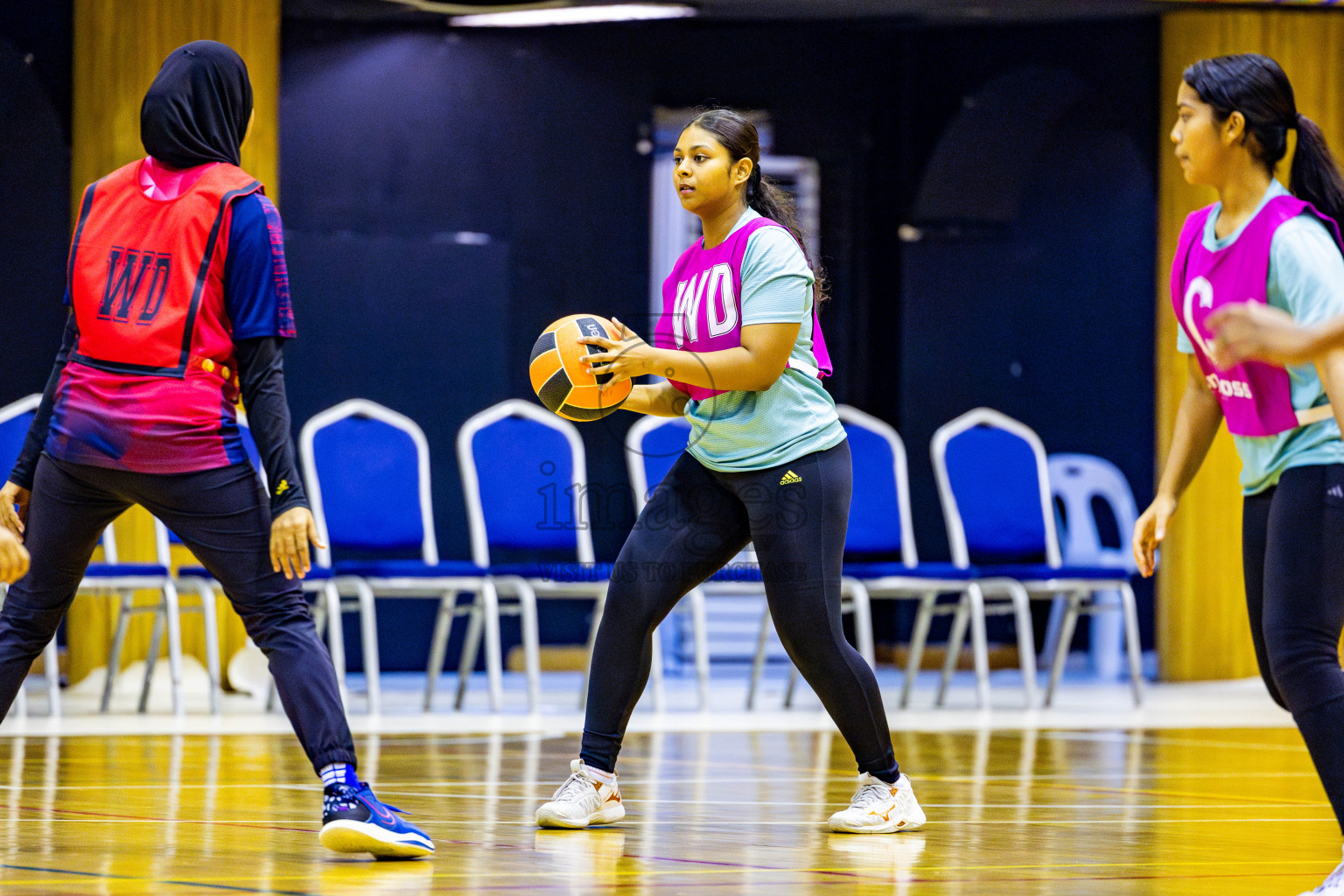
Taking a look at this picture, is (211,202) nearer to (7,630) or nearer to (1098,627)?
(7,630)

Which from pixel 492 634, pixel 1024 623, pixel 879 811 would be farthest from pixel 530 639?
pixel 879 811

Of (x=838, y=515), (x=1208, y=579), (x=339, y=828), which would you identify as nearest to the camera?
(x=339, y=828)

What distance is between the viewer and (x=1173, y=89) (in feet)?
24.5

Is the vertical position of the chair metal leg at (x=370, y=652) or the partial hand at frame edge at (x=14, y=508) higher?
the partial hand at frame edge at (x=14, y=508)

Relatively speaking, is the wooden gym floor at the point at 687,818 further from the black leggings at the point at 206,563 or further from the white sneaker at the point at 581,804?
the black leggings at the point at 206,563

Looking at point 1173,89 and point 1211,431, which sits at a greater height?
point 1173,89

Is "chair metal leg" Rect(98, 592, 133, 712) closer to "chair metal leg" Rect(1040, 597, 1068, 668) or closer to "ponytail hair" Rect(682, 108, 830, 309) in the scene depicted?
"ponytail hair" Rect(682, 108, 830, 309)

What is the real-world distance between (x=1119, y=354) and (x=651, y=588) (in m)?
5.30

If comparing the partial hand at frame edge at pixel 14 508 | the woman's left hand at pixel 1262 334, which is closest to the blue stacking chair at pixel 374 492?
the partial hand at frame edge at pixel 14 508

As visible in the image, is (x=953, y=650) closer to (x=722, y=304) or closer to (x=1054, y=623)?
(x=1054, y=623)

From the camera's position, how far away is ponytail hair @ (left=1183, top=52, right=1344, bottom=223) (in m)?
2.40

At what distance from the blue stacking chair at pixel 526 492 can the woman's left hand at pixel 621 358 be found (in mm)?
2838

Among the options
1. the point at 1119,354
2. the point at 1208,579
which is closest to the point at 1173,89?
the point at 1119,354

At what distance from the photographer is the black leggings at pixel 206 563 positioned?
2.53 m
